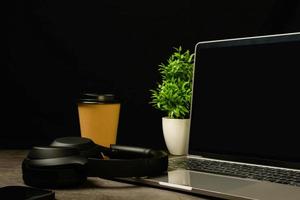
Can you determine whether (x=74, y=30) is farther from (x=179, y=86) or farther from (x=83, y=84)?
(x=179, y=86)

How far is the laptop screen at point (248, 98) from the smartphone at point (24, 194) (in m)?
0.44

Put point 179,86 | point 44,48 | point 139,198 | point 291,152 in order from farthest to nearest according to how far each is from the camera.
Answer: point 44,48
point 179,86
point 291,152
point 139,198

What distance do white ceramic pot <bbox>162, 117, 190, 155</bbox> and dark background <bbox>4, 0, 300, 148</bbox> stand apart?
24 centimetres

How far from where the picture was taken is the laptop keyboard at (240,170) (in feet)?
2.81

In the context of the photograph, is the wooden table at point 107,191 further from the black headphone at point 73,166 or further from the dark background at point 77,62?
the dark background at point 77,62

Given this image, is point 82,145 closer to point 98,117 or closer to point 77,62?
point 98,117

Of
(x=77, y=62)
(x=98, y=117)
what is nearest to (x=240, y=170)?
(x=98, y=117)

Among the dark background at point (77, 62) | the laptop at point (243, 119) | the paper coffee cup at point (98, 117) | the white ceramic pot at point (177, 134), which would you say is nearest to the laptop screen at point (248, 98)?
the laptop at point (243, 119)

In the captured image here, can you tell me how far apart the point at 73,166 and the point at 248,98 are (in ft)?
1.43

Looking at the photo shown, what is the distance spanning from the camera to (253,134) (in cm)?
100

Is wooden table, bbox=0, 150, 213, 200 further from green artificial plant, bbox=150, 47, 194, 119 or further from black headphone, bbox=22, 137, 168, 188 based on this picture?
green artificial plant, bbox=150, 47, 194, 119

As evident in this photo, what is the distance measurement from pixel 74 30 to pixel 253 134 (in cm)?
77

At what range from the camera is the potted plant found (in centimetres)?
122

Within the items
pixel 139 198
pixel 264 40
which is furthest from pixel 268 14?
pixel 139 198
